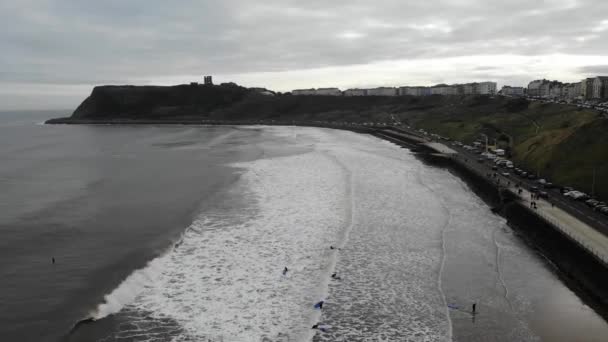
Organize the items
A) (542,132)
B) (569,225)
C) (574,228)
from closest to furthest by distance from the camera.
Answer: (574,228)
(569,225)
(542,132)

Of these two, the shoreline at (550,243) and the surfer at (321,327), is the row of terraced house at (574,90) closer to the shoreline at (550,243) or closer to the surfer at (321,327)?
the shoreline at (550,243)

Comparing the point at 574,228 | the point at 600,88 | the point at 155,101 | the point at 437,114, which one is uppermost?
the point at 600,88

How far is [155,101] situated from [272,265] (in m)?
155

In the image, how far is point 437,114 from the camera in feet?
342

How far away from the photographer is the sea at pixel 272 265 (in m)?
17.5

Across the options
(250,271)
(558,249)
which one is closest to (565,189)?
(558,249)

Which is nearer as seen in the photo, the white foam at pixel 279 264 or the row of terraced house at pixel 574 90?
the white foam at pixel 279 264

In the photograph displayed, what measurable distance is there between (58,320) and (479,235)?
2135cm

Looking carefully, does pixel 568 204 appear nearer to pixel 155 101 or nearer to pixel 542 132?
pixel 542 132

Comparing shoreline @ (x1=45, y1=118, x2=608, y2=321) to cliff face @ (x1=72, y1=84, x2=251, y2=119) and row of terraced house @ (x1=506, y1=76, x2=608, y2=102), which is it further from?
cliff face @ (x1=72, y1=84, x2=251, y2=119)

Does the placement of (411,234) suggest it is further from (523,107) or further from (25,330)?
(523,107)

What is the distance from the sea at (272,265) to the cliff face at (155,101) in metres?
120

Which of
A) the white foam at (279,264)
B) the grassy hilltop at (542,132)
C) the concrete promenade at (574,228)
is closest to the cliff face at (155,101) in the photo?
the grassy hilltop at (542,132)

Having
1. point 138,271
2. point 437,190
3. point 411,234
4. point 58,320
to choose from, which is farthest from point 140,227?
point 437,190
